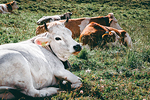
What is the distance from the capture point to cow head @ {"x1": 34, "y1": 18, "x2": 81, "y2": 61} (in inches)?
163

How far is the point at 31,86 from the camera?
3.07 m

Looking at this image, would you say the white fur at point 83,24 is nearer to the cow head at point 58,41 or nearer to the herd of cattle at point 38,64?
the herd of cattle at point 38,64

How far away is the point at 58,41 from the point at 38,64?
3.06ft

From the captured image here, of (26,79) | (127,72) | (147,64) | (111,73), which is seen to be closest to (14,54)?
(26,79)

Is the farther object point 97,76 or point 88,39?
point 88,39

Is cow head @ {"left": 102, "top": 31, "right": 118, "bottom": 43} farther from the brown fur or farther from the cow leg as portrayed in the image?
the cow leg

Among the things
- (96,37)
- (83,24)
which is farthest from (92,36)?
(83,24)

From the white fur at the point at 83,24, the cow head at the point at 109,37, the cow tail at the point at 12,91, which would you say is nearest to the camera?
the cow tail at the point at 12,91

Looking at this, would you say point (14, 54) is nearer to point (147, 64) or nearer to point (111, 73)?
point (111, 73)

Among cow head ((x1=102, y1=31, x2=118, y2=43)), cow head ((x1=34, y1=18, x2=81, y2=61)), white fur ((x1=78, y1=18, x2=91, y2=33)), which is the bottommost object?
cow head ((x1=102, y1=31, x2=118, y2=43))

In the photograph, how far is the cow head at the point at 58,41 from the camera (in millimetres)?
4141

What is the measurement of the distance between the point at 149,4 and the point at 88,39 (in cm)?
2558

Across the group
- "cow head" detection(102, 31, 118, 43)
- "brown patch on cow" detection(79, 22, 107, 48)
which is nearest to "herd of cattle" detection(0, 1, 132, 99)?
"brown patch on cow" detection(79, 22, 107, 48)

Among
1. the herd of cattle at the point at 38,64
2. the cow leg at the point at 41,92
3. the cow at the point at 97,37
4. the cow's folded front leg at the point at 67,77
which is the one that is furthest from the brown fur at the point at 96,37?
the cow leg at the point at 41,92
